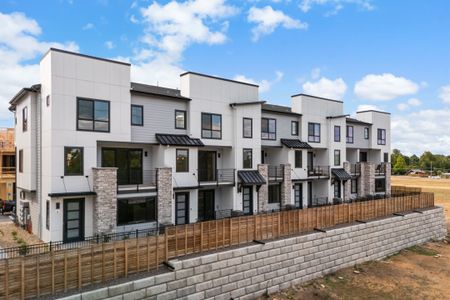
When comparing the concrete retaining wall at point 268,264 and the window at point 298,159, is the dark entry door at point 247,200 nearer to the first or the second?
the window at point 298,159

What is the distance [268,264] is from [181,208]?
6.75 m

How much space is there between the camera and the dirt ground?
15.4 meters

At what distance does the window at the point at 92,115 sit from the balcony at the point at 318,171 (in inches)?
676

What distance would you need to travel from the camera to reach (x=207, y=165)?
22.2 m

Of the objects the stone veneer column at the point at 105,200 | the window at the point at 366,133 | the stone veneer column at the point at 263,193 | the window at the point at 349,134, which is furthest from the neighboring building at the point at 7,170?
the window at the point at 366,133

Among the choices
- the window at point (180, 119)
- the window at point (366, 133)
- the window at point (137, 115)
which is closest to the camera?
the window at point (137, 115)

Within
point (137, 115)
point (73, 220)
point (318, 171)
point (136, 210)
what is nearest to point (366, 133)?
point (318, 171)

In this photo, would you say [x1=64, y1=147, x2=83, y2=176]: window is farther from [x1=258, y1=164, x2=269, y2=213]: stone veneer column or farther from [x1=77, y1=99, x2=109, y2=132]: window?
[x1=258, y1=164, x2=269, y2=213]: stone veneer column

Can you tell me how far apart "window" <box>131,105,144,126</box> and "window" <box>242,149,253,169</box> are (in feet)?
24.6

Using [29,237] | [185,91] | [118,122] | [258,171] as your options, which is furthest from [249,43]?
[29,237]

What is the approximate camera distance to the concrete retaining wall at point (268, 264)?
1177 cm

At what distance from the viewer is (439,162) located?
13350 cm

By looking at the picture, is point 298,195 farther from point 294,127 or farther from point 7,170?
point 7,170

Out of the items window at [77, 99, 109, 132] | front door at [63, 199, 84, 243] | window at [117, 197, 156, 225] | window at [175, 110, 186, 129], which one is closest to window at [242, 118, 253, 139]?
window at [175, 110, 186, 129]
